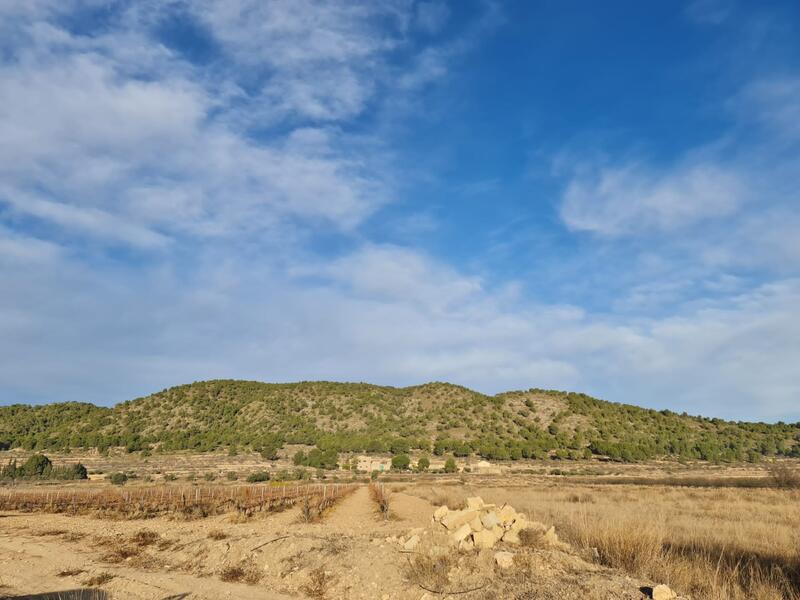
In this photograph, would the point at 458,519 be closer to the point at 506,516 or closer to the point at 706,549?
the point at 506,516

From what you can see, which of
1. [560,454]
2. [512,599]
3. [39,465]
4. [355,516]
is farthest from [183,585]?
[560,454]

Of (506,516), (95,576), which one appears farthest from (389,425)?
(95,576)

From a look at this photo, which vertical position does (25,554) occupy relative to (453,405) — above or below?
below

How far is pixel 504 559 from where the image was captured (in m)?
12.5

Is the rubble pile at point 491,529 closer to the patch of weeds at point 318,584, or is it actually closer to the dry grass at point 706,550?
the dry grass at point 706,550

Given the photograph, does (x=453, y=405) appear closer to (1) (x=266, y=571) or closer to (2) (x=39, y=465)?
(2) (x=39, y=465)

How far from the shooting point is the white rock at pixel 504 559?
1236 cm

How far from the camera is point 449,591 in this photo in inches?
457

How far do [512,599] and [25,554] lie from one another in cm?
1858

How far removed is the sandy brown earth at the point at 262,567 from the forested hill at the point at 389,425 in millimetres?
62887

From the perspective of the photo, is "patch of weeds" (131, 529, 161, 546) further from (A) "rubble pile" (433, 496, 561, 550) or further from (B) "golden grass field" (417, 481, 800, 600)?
(B) "golden grass field" (417, 481, 800, 600)

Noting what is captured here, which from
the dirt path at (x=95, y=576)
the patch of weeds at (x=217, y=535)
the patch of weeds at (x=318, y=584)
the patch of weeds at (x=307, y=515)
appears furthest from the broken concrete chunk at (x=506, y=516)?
the patch of weeds at (x=307, y=515)

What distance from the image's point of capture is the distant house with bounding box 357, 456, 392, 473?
259ft

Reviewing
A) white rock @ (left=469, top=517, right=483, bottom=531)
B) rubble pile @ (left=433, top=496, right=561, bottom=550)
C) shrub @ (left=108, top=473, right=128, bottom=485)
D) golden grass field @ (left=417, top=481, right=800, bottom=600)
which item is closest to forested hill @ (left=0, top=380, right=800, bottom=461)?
shrub @ (left=108, top=473, right=128, bottom=485)
